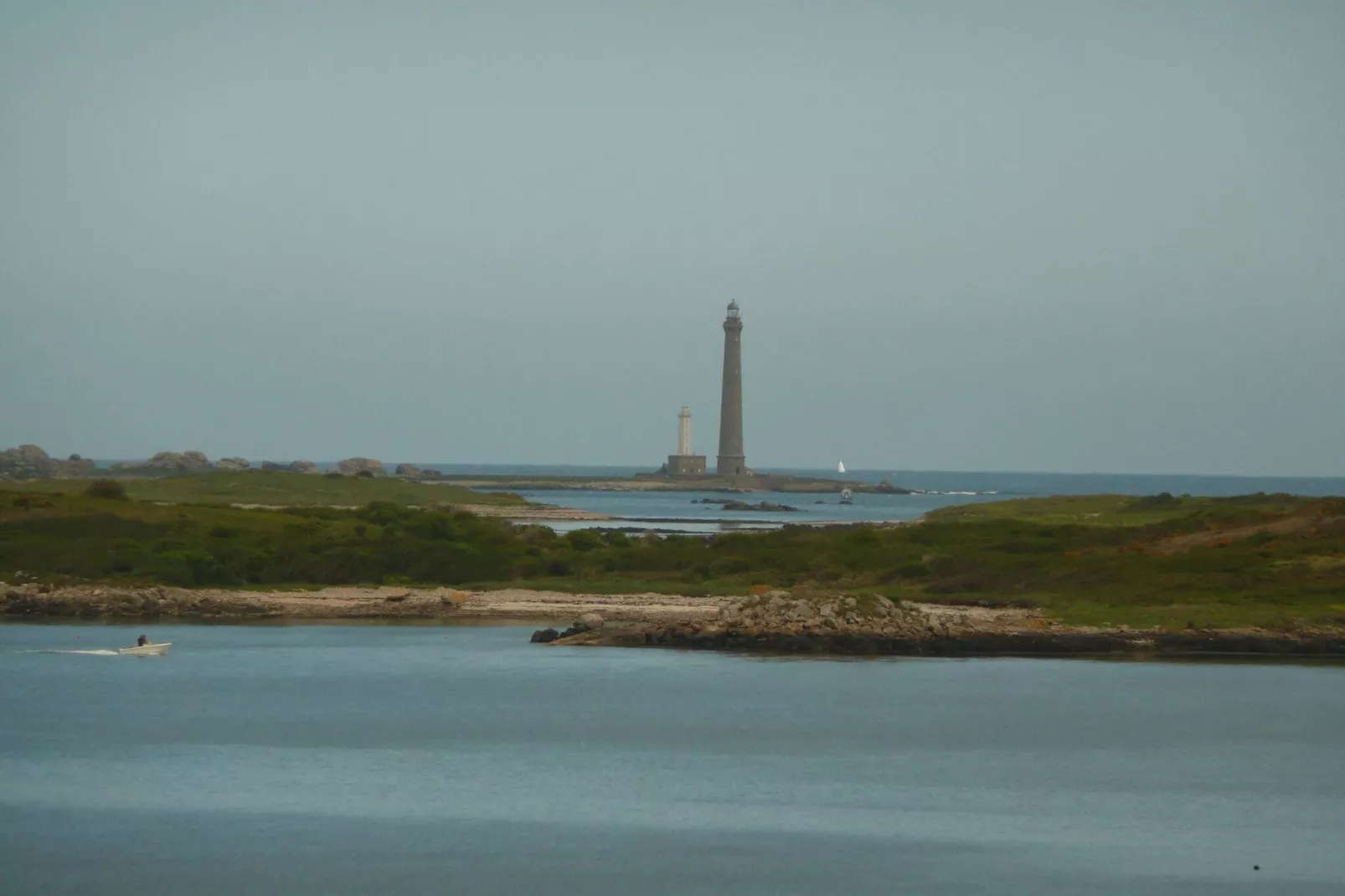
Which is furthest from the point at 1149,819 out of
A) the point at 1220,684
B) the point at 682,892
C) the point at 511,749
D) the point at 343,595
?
the point at 343,595

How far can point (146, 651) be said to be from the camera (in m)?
38.8

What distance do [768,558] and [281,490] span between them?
55391mm

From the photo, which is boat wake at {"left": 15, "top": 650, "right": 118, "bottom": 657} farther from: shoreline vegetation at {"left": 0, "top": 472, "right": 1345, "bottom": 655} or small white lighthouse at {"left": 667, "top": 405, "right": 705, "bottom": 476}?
small white lighthouse at {"left": 667, "top": 405, "right": 705, "bottom": 476}

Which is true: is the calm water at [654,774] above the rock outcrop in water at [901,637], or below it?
below

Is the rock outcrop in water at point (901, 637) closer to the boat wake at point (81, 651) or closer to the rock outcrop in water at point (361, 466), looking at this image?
the boat wake at point (81, 651)

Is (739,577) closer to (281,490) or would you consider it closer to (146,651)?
(146,651)

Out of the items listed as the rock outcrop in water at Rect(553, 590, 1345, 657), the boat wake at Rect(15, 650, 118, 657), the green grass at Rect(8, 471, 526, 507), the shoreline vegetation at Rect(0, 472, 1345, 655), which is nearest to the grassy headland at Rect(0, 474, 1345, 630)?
the shoreline vegetation at Rect(0, 472, 1345, 655)

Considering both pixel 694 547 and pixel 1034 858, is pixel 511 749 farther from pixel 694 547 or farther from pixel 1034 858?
pixel 694 547

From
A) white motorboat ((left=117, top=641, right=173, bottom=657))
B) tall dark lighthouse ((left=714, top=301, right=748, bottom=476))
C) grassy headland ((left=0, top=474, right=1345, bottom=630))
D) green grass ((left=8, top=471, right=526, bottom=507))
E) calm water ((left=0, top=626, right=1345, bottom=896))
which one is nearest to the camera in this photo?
calm water ((left=0, top=626, right=1345, bottom=896))

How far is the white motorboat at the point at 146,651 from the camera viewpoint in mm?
38688

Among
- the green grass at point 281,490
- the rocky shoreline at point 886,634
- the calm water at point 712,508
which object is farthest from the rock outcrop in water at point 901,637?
the green grass at point 281,490

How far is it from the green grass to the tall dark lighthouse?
35035 mm

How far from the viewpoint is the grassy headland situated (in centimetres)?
4500

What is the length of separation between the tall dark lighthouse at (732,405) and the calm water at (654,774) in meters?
108
